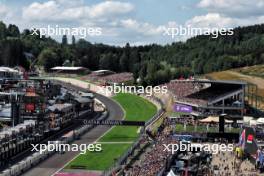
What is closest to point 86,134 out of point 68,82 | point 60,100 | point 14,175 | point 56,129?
point 56,129

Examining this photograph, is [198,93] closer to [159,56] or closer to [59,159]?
[59,159]

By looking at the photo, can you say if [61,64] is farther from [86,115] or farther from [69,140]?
[69,140]

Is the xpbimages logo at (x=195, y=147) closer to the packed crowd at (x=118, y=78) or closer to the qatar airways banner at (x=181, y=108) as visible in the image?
the qatar airways banner at (x=181, y=108)

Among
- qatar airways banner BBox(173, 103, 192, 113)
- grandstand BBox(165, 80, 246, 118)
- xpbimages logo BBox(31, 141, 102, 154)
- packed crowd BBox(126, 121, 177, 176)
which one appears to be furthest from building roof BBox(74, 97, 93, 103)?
packed crowd BBox(126, 121, 177, 176)

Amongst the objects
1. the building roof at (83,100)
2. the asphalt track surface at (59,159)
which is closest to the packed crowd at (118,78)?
the building roof at (83,100)

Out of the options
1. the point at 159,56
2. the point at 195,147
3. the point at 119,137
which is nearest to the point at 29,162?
the point at 195,147

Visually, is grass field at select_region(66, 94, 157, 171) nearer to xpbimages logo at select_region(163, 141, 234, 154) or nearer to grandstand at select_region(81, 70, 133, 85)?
xpbimages logo at select_region(163, 141, 234, 154)

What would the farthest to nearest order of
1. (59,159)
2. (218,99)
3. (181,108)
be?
1. (181,108)
2. (218,99)
3. (59,159)
